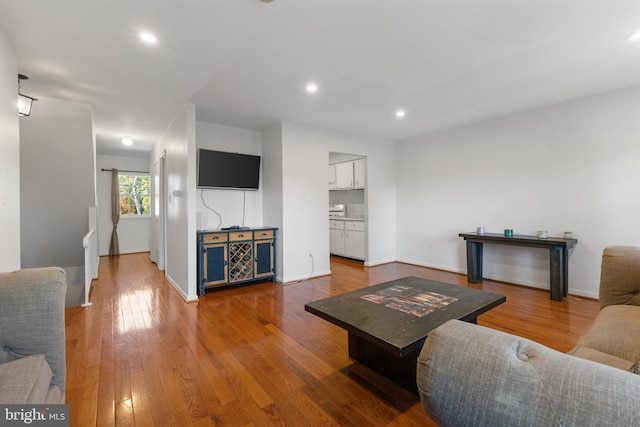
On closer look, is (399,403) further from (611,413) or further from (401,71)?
(401,71)

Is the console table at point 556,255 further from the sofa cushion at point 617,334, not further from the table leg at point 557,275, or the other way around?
the sofa cushion at point 617,334

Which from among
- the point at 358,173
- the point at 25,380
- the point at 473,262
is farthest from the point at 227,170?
the point at 473,262

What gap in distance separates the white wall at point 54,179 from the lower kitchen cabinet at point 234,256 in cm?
166

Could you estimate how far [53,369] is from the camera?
48.8 inches

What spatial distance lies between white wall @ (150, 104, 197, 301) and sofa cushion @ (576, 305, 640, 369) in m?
3.53

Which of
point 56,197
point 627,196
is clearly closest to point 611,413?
point 627,196

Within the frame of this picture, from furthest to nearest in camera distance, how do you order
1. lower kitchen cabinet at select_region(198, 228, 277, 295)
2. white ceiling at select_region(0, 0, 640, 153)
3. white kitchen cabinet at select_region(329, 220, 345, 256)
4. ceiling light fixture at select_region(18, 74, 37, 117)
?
white kitchen cabinet at select_region(329, 220, 345, 256)
lower kitchen cabinet at select_region(198, 228, 277, 295)
ceiling light fixture at select_region(18, 74, 37, 117)
white ceiling at select_region(0, 0, 640, 153)

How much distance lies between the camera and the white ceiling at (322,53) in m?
1.91

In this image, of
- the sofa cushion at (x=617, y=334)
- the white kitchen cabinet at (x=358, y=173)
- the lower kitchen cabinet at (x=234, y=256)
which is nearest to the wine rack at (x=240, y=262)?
the lower kitchen cabinet at (x=234, y=256)

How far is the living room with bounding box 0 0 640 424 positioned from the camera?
9.78 feet

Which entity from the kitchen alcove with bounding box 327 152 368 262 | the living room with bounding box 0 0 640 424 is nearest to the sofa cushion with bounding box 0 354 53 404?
the living room with bounding box 0 0 640 424

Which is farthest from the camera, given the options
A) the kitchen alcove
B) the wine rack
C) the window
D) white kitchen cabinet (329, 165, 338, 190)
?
the window

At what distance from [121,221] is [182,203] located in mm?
4408

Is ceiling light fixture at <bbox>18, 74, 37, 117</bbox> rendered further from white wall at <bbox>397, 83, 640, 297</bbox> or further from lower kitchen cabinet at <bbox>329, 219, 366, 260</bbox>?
white wall at <bbox>397, 83, 640, 297</bbox>
